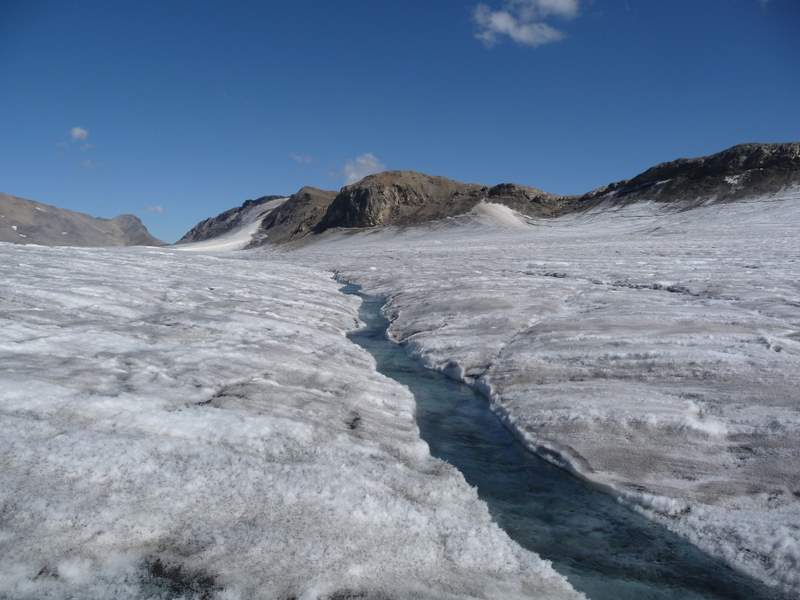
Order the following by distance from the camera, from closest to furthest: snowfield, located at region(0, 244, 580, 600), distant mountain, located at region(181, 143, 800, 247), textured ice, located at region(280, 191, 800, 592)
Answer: snowfield, located at region(0, 244, 580, 600)
textured ice, located at region(280, 191, 800, 592)
distant mountain, located at region(181, 143, 800, 247)

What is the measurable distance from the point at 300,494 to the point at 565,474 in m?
2.34

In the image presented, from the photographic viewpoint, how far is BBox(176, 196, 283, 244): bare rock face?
139587 mm

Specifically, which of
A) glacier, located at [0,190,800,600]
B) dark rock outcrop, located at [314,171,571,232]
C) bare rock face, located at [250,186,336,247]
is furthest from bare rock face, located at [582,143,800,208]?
glacier, located at [0,190,800,600]

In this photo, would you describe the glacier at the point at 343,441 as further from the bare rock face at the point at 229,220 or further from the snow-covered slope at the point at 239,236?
the bare rock face at the point at 229,220

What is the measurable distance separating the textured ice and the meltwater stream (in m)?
0.14

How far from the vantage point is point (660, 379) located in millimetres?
6164

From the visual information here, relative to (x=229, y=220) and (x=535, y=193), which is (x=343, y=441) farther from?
(x=229, y=220)

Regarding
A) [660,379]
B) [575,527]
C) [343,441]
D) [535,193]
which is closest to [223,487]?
[343,441]

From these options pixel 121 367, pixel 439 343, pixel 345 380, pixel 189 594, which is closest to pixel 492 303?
pixel 439 343

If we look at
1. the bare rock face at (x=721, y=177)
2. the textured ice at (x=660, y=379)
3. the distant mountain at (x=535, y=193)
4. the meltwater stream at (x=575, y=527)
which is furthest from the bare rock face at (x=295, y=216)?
the meltwater stream at (x=575, y=527)

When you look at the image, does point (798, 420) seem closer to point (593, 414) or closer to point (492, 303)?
point (593, 414)

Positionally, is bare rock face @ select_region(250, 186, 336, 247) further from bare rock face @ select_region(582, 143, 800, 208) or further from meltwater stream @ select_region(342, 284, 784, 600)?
meltwater stream @ select_region(342, 284, 784, 600)

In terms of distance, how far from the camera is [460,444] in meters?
5.40

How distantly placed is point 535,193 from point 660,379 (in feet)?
246
